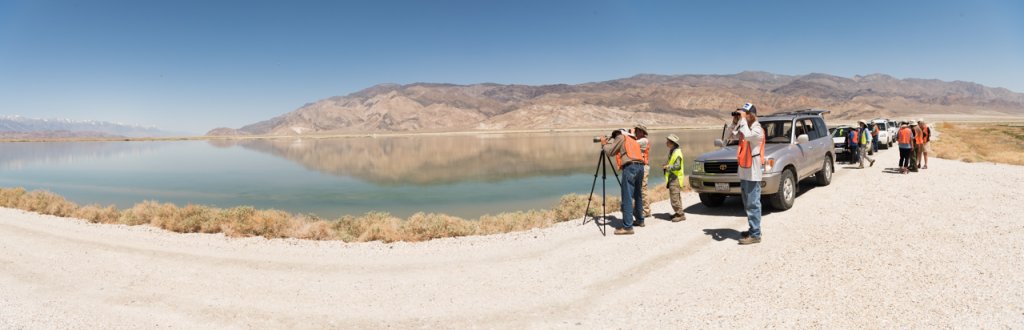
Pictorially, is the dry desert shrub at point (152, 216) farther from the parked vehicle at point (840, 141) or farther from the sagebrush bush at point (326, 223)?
the parked vehicle at point (840, 141)

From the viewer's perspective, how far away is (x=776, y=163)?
966 centimetres

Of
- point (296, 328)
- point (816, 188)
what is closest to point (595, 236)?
point (296, 328)

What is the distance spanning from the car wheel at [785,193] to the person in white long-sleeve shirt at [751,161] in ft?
9.12

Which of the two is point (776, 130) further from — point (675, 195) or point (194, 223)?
point (194, 223)

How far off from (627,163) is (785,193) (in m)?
3.87

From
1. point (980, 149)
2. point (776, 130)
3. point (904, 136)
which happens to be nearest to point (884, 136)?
point (980, 149)

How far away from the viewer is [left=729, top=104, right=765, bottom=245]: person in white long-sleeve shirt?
23.7 feet

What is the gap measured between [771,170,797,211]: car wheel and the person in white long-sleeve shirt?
2.78 meters

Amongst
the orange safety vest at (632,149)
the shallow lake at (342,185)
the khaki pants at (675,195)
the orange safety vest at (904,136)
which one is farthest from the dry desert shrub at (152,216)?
the orange safety vest at (904,136)

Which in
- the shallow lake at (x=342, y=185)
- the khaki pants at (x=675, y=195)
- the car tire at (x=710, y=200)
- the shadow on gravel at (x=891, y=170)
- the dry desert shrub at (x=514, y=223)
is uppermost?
the khaki pants at (x=675, y=195)

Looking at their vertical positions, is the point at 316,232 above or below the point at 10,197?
below

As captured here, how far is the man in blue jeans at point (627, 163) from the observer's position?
850 centimetres

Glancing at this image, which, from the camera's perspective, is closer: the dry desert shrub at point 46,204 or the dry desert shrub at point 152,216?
the dry desert shrub at point 152,216

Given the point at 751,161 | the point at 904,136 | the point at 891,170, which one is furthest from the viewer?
the point at 891,170
